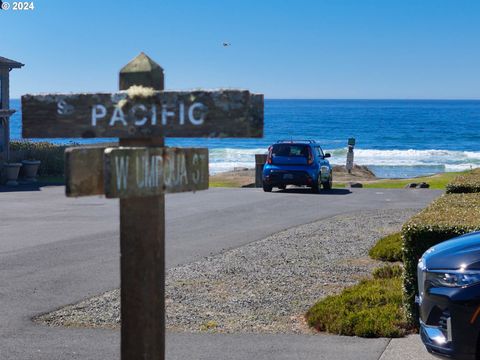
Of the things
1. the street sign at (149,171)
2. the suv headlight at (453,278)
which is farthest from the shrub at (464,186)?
the street sign at (149,171)

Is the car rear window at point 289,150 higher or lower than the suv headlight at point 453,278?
lower

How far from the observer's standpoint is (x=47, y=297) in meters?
12.9

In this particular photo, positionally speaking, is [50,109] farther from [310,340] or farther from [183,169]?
[310,340]

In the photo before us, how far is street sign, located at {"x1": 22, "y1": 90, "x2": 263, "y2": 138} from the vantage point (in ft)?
16.6

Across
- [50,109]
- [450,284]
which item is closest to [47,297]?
[450,284]

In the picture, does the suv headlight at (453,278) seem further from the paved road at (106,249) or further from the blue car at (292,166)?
the blue car at (292,166)

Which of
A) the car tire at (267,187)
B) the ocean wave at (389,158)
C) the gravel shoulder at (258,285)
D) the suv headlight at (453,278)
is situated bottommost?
the ocean wave at (389,158)

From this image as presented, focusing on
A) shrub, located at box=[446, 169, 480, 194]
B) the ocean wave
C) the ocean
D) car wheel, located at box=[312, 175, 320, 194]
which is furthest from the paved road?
the ocean wave

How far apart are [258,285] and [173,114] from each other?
29.2ft

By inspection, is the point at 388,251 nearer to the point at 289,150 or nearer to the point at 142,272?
the point at 142,272

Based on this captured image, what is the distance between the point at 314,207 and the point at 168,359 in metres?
→ 16.5

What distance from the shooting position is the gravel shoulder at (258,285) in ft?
37.4

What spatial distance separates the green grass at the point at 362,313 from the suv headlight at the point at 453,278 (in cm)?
232

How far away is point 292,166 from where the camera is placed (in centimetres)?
3108
